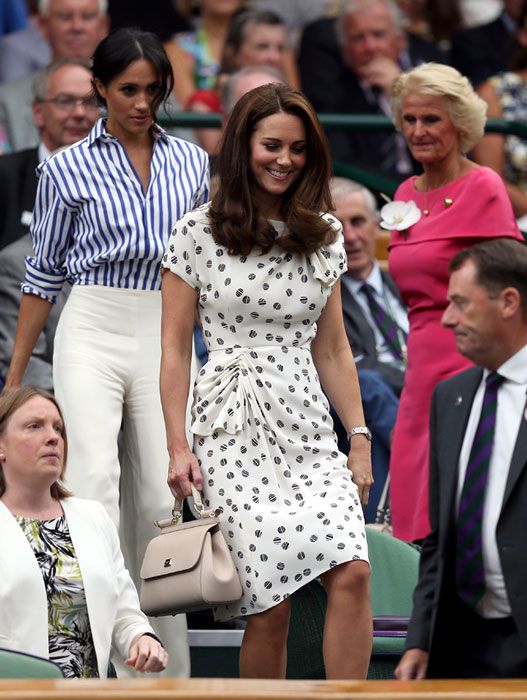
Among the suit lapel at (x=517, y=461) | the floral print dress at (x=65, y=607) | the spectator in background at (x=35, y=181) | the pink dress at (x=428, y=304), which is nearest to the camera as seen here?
the suit lapel at (x=517, y=461)

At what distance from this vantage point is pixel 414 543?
6.55m

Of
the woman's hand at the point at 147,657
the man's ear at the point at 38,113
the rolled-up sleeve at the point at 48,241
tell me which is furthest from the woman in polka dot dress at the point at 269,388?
the man's ear at the point at 38,113

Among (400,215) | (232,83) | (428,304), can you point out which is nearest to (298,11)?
(232,83)

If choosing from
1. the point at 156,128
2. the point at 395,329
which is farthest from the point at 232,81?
the point at 156,128

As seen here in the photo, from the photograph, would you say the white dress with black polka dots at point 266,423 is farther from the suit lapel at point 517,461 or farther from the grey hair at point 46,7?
the grey hair at point 46,7

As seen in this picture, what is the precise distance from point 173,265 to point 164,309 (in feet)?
0.42

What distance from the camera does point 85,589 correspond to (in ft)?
17.0

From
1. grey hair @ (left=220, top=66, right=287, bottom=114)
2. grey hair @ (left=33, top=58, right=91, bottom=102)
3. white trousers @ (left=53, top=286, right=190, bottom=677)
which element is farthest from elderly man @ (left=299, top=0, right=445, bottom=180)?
white trousers @ (left=53, top=286, right=190, bottom=677)

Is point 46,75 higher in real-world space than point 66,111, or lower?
higher

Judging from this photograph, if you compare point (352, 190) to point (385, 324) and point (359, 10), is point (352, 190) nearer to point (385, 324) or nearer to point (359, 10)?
point (385, 324)

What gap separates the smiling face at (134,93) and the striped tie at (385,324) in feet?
7.02

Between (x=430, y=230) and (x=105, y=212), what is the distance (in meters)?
1.18

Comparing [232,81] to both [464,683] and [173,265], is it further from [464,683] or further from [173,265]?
[464,683]

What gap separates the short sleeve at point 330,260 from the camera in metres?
5.46
